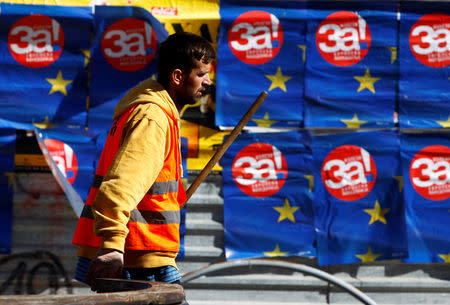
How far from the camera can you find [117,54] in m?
5.46

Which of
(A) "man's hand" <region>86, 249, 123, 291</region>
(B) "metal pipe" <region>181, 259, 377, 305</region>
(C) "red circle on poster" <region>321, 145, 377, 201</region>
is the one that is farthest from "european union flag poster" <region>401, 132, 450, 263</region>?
(A) "man's hand" <region>86, 249, 123, 291</region>

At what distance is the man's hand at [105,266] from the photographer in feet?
7.48

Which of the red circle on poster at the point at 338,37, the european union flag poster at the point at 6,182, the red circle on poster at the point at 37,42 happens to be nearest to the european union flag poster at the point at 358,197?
the red circle on poster at the point at 338,37

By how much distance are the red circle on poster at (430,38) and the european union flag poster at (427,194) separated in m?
0.67

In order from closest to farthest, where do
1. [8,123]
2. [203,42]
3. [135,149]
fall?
[135,149] < [203,42] < [8,123]

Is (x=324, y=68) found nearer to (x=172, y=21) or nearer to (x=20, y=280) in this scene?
(x=172, y=21)

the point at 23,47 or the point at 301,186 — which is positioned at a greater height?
the point at 23,47

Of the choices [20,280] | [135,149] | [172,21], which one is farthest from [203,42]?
[20,280]

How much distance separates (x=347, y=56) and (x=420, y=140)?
0.97 metres

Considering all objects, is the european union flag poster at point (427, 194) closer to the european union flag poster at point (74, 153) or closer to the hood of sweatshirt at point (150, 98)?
the european union flag poster at point (74, 153)

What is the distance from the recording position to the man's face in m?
2.88

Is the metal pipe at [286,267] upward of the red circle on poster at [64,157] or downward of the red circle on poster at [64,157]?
downward

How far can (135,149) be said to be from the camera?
2.44m

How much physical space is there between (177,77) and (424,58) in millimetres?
3326
